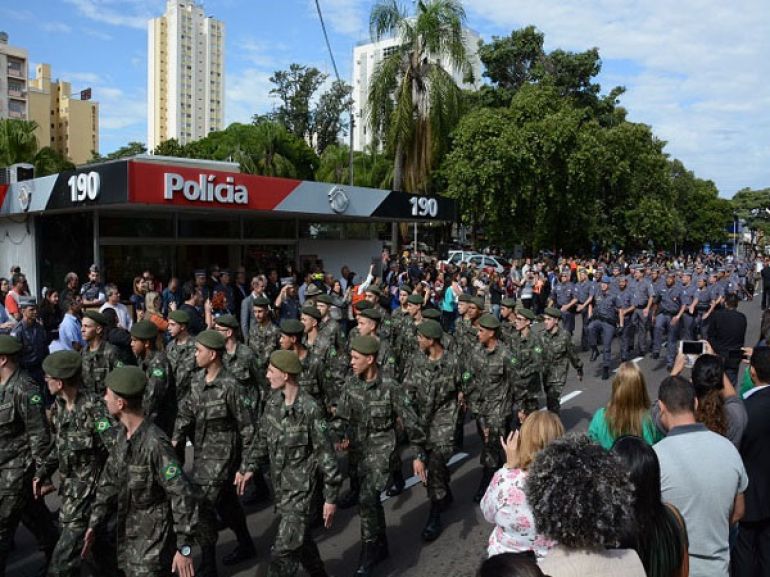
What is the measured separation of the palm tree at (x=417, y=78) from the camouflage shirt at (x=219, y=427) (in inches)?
742

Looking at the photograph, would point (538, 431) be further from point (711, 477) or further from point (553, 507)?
point (553, 507)

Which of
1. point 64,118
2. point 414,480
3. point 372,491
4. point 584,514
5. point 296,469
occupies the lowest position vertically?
point 414,480

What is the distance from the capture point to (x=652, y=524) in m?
2.80

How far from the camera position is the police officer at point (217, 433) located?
5.22 metres

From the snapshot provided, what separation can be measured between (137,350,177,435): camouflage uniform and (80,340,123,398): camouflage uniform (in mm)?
347

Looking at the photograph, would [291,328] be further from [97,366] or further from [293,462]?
[293,462]

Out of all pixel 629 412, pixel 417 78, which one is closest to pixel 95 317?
pixel 629 412

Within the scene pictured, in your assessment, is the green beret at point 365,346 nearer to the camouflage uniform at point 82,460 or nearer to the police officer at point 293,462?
the police officer at point 293,462

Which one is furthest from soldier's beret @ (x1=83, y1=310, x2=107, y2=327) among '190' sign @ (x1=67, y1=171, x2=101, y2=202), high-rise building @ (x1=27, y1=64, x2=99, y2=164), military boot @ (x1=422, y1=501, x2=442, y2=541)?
high-rise building @ (x1=27, y1=64, x2=99, y2=164)

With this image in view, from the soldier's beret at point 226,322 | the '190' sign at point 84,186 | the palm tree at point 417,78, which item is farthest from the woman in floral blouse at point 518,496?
the palm tree at point 417,78

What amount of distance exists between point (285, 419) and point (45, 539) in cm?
225

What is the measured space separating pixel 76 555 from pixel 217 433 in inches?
50.7

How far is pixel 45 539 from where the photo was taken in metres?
5.29

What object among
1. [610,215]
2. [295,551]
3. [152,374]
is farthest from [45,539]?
[610,215]
